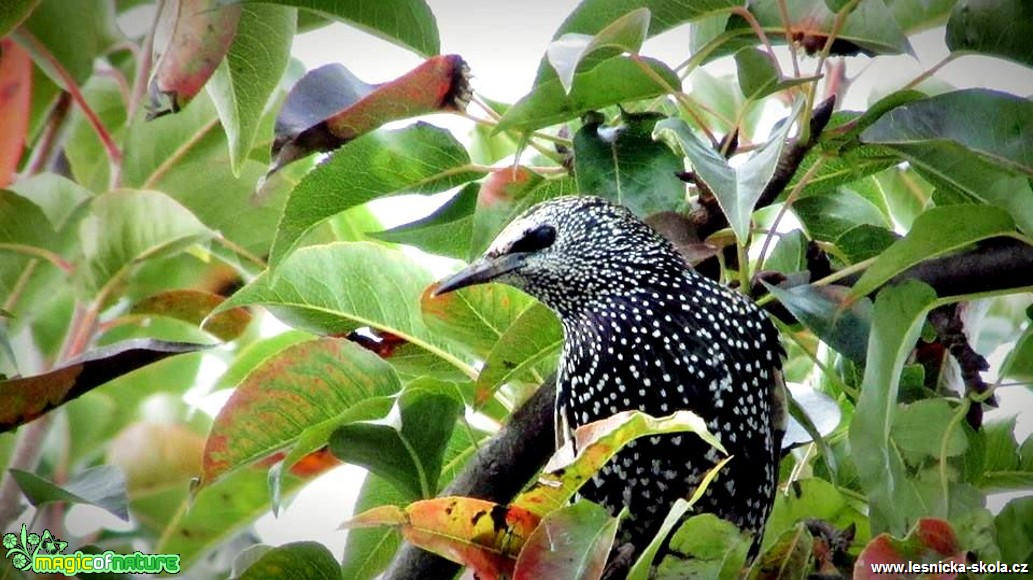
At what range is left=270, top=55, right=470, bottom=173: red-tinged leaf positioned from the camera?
2312 millimetres

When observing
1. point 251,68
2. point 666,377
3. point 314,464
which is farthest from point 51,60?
point 666,377

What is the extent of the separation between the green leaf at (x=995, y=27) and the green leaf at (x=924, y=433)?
66 cm

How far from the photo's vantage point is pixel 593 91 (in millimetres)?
2387

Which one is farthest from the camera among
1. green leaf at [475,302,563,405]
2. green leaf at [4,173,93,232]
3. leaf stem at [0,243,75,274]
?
green leaf at [4,173,93,232]

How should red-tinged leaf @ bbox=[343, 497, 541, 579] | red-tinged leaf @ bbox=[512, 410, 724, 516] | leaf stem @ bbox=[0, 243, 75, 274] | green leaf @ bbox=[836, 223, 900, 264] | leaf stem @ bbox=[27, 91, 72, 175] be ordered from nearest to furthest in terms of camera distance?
red-tinged leaf @ bbox=[512, 410, 724, 516], red-tinged leaf @ bbox=[343, 497, 541, 579], green leaf @ bbox=[836, 223, 900, 264], leaf stem @ bbox=[0, 243, 75, 274], leaf stem @ bbox=[27, 91, 72, 175]

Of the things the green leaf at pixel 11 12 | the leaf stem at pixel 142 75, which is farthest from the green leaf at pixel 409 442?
the leaf stem at pixel 142 75

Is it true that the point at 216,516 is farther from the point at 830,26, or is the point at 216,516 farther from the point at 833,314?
the point at 830,26

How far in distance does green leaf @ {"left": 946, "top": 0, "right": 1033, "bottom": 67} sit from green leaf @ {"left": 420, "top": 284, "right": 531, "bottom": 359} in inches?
38.6

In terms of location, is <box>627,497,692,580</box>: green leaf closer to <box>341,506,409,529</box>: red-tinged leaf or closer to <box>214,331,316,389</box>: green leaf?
<box>341,506,409,529</box>: red-tinged leaf

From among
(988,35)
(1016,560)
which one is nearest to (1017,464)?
(1016,560)

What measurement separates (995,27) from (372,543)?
1.48m

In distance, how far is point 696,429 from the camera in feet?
5.48

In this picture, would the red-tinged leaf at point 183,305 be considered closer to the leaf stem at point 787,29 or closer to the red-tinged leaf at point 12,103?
the red-tinged leaf at point 12,103

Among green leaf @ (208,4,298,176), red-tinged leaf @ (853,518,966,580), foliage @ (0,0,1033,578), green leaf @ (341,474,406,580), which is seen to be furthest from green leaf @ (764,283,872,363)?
green leaf @ (208,4,298,176)
